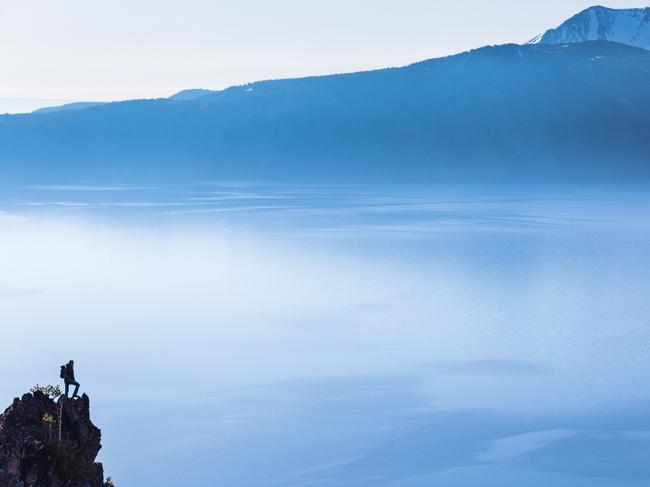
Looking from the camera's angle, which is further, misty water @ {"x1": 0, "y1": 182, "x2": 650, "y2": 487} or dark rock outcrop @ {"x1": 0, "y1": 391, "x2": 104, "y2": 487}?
misty water @ {"x1": 0, "y1": 182, "x2": 650, "y2": 487}

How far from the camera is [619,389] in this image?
24.3m

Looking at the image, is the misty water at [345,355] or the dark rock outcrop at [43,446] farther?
the misty water at [345,355]

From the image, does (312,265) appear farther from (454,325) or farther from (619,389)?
(619,389)

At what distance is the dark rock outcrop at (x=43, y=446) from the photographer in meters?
11.4

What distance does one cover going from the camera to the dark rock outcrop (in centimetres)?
1142

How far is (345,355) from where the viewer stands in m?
28.8

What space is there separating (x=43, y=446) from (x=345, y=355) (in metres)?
17.8

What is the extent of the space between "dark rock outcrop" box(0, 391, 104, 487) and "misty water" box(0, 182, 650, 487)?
214 inches

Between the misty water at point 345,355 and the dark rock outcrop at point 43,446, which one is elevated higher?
the dark rock outcrop at point 43,446

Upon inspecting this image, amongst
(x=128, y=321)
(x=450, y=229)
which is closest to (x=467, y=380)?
(x=128, y=321)

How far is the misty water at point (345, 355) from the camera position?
1919cm

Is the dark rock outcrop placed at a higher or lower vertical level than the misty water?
higher

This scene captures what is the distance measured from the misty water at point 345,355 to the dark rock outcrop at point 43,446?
544 cm

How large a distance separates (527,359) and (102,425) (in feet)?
45.8
